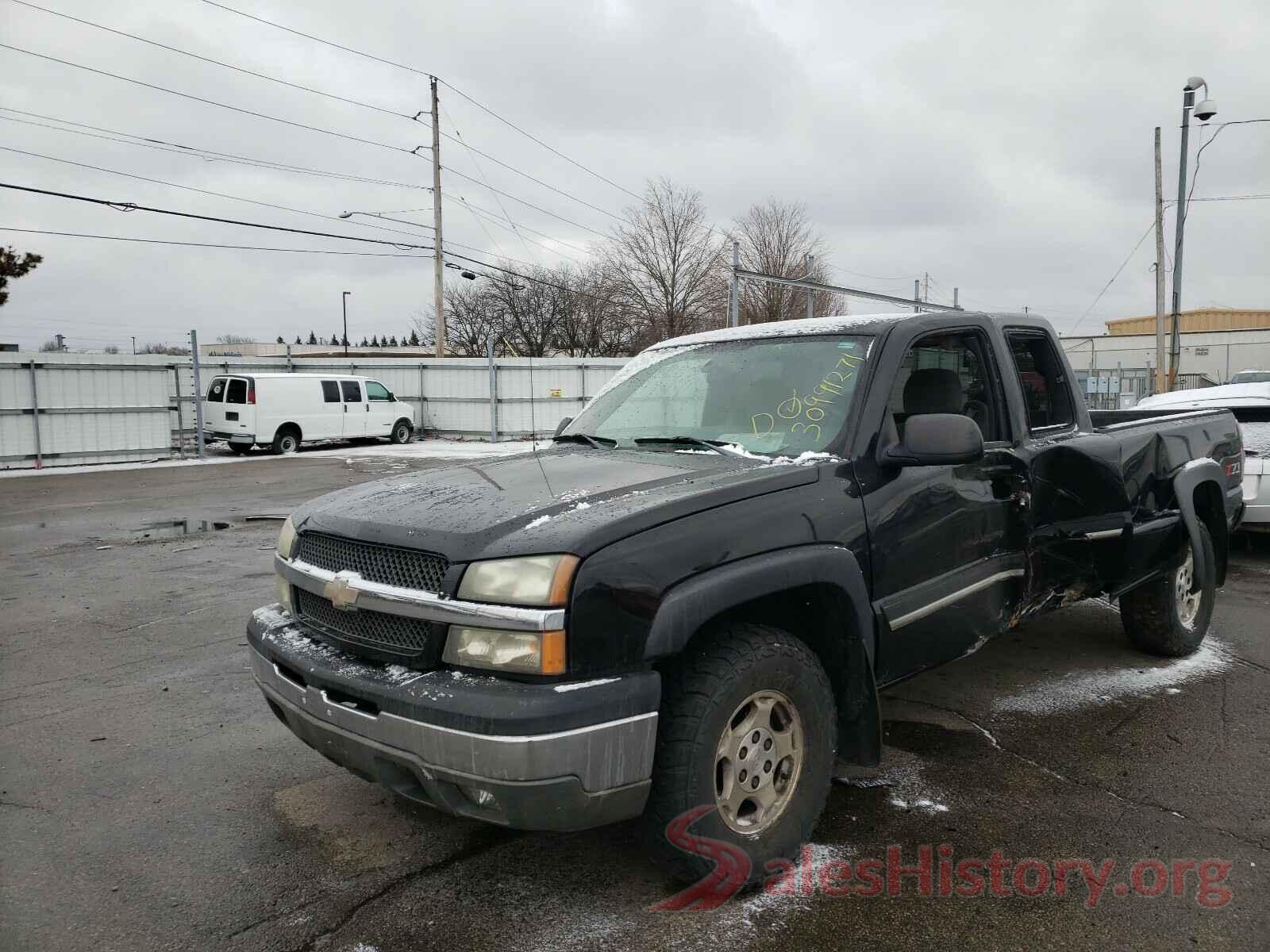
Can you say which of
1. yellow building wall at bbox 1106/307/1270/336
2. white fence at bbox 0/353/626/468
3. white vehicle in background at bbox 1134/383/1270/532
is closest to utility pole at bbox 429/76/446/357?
white fence at bbox 0/353/626/468

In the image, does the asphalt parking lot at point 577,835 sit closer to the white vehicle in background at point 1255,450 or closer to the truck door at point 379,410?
the white vehicle in background at point 1255,450

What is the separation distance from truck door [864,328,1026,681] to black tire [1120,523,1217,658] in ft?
5.70

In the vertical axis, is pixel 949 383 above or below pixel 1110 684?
above

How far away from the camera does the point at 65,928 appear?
269 cm

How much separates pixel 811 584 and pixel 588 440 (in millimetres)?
1484

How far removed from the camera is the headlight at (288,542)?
330 centimetres

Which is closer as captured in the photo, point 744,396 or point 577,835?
point 577,835

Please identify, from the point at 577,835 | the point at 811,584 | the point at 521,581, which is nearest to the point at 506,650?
the point at 521,581

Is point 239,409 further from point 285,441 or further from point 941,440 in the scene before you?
point 941,440

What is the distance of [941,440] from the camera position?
3.06m

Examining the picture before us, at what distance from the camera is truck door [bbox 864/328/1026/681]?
320 cm

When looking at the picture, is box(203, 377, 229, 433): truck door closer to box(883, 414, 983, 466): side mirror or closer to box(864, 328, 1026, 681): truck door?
box(864, 328, 1026, 681): truck door

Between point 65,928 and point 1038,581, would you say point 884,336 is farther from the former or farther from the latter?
point 65,928

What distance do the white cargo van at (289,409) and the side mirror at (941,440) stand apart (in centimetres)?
2007
